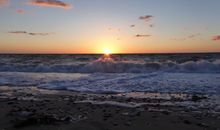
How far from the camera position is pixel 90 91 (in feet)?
29.6

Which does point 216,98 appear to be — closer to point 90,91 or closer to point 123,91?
point 123,91

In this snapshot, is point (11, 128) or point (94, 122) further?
point (94, 122)

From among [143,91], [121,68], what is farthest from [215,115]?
[121,68]

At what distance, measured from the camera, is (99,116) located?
17.6 feet

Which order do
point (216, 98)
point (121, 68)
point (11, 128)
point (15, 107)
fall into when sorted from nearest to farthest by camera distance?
point (11, 128)
point (15, 107)
point (216, 98)
point (121, 68)

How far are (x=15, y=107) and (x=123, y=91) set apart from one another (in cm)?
388

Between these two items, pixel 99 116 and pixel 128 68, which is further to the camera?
pixel 128 68

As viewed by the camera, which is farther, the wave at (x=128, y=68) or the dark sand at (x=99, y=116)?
the wave at (x=128, y=68)

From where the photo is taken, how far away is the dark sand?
4.59 meters


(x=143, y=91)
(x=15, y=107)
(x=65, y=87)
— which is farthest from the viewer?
(x=65, y=87)

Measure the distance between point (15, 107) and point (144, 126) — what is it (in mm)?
3332

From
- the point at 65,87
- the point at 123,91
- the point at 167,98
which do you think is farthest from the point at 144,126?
the point at 65,87

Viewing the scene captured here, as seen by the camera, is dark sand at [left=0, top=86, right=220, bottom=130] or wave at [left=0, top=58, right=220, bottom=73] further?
wave at [left=0, top=58, right=220, bottom=73]

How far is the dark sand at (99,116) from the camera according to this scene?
4.59 m
